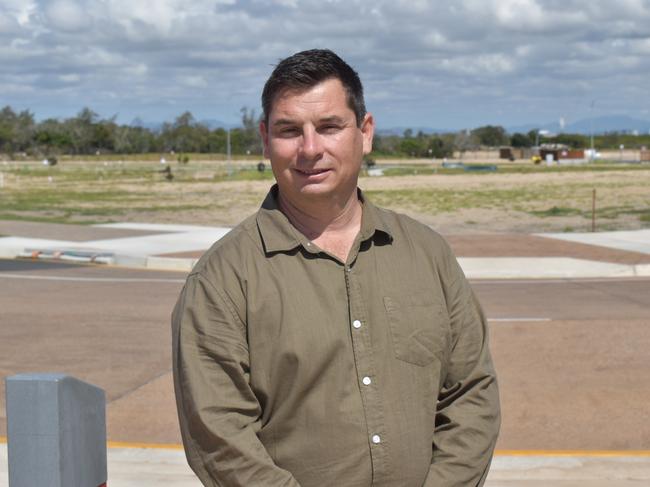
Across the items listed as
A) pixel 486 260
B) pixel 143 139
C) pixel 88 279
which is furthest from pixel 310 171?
pixel 143 139

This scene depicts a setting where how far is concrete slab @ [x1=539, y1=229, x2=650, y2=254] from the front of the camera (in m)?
18.8

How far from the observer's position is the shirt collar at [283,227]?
2816 mm

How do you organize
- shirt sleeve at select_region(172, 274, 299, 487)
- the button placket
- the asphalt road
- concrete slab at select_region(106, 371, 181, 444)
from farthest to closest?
the asphalt road, concrete slab at select_region(106, 371, 181, 444), the button placket, shirt sleeve at select_region(172, 274, 299, 487)

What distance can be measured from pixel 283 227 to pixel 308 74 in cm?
41

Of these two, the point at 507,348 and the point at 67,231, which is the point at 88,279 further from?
the point at 507,348

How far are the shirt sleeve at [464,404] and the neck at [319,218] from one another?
1.13ft

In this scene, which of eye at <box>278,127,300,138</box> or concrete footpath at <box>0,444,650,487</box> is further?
concrete footpath at <box>0,444,650,487</box>

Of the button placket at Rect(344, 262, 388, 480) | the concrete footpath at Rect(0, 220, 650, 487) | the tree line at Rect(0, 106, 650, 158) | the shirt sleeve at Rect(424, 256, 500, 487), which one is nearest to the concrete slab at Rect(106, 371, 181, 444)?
the concrete footpath at Rect(0, 220, 650, 487)

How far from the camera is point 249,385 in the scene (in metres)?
2.75

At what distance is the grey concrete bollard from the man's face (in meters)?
0.85

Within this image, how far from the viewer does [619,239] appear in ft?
66.3

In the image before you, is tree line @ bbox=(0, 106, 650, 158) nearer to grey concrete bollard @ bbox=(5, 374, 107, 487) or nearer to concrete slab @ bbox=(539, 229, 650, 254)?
concrete slab @ bbox=(539, 229, 650, 254)

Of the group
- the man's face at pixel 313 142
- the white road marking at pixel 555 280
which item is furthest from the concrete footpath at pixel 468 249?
the man's face at pixel 313 142

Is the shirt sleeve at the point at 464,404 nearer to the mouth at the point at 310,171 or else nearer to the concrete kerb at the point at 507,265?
the mouth at the point at 310,171
